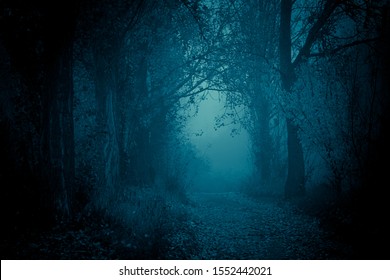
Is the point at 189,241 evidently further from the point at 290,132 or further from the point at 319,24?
the point at 319,24

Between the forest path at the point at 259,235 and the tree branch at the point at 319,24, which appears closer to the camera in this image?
the forest path at the point at 259,235

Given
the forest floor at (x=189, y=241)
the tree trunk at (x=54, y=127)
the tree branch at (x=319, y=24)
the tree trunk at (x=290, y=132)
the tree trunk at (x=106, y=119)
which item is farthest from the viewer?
the tree trunk at (x=290, y=132)

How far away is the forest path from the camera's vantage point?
6191mm

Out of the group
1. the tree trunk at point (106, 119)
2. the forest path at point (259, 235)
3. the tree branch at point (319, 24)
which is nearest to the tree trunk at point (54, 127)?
the tree trunk at point (106, 119)

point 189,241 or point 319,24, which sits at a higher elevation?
point 319,24

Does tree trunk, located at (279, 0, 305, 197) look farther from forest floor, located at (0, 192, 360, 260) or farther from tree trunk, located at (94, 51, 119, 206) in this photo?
tree trunk, located at (94, 51, 119, 206)

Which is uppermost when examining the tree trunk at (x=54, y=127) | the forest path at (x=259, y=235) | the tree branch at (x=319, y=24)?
the tree branch at (x=319, y=24)

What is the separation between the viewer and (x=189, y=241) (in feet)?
22.3

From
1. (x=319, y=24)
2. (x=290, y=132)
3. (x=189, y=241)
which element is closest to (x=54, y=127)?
(x=189, y=241)

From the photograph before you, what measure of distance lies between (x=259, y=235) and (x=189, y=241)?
2.15m

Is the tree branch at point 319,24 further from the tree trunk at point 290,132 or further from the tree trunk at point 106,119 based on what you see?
the tree trunk at point 106,119

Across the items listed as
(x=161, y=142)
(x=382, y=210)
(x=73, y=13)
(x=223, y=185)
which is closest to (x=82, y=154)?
(x=73, y=13)

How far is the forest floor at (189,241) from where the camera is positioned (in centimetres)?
510

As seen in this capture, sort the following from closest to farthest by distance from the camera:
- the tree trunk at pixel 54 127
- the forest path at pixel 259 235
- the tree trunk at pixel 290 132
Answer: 1. the tree trunk at pixel 54 127
2. the forest path at pixel 259 235
3. the tree trunk at pixel 290 132
